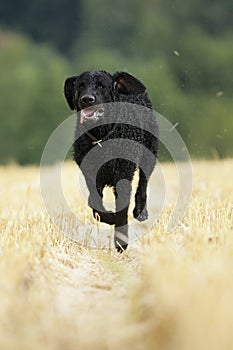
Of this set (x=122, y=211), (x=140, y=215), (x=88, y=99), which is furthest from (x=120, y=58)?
(x=122, y=211)

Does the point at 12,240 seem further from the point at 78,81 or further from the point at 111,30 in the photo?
the point at 111,30

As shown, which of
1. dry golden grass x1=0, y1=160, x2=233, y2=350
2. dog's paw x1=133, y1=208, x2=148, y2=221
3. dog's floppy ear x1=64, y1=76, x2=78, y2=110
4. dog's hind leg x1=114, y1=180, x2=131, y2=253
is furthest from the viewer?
dog's paw x1=133, y1=208, x2=148, y2=221

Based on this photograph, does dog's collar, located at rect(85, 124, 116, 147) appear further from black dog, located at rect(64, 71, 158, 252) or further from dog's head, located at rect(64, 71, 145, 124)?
dog's head, located at rect(64, 71, 145, 124)

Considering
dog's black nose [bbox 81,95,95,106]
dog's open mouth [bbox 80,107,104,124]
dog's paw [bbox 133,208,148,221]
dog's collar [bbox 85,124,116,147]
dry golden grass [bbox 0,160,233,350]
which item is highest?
dog's black nose [bbox 81,95,95,106]

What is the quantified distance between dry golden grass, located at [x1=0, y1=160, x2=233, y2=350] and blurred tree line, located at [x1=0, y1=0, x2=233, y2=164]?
19933 millimetres

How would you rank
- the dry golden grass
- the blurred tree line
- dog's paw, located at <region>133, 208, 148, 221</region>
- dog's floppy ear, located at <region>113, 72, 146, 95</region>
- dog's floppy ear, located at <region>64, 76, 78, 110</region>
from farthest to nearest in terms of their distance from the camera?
1. the blurred tree line
2. dog's paw, located at <region>133, 208, 148, 221</region>
3. dog's floppy ear, located at <region>64, 76, 78, 110</region>
4. dog's floppy ear, located at <region>113, 72, 146, 95</region>
5. the dry golden grass

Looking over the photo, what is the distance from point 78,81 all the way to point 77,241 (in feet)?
4.46

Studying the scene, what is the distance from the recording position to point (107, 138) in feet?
19.0

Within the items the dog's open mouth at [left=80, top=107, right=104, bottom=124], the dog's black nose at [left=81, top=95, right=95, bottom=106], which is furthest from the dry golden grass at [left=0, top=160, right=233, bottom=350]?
the dog's black nose at [left=81, top=95, right=95, bottom=106]

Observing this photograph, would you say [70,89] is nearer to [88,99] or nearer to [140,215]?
[88,99]

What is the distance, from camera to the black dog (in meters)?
5.70

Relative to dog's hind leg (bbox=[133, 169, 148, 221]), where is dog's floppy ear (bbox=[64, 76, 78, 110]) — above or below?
above

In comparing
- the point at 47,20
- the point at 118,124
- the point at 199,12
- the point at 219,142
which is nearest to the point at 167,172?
the point at 118,124

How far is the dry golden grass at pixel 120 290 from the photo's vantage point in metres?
2.96
